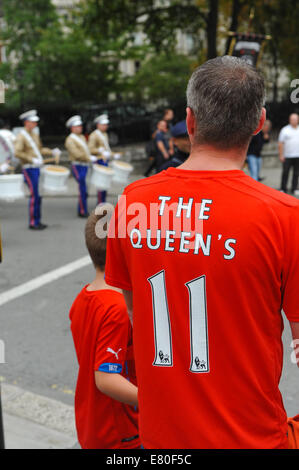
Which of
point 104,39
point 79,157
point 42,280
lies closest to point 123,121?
point 104,39

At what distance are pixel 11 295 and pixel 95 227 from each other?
492cm

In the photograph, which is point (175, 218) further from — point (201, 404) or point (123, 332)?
point (123, 332)

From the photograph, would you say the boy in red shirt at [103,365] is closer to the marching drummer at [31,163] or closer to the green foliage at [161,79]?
the marching drummer at [31,163]

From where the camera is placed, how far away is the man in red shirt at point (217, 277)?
5.32ft

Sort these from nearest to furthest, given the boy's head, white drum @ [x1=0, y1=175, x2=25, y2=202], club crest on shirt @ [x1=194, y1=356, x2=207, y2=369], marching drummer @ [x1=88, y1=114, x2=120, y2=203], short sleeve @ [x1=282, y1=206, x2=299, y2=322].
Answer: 1. short sleeve @ [x1=282, y1=206, x2=299, y2=322]
2. club crest on shirt @ [x1=194, y1=356, x2=207, y2=369]
3. the boy's head
4. white drum @ [x1=0, y1=175, x2=25, y2=202]
5. marching drummer @ [x1=88, y1=114, x2=120, y2=203]

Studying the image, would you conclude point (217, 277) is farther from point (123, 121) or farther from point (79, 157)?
point (123, 121)

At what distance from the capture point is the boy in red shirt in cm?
231

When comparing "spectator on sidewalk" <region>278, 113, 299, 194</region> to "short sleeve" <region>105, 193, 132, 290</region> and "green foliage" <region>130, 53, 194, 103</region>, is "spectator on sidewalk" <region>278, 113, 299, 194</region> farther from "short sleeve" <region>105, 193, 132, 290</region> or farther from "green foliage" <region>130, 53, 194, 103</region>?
"green foliage" <region>130, 53, 194, 103</region>

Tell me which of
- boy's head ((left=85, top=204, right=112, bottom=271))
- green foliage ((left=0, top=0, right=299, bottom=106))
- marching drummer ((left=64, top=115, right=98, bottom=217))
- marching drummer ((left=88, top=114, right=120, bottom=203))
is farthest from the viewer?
green foliage ((left=0, top=0, right=299, bottom=106))

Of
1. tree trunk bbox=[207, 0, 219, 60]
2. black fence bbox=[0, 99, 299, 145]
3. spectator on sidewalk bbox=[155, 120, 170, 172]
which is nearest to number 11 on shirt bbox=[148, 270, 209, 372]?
spectator on sidewalk bbox=[155, 120, 170, 172]

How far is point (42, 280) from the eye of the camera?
781 centimetres

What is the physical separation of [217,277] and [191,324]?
0.55 ft

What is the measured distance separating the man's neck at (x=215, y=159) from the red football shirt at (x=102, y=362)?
0.81m

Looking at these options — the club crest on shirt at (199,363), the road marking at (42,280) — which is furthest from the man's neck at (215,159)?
the road marking at (42,280)
